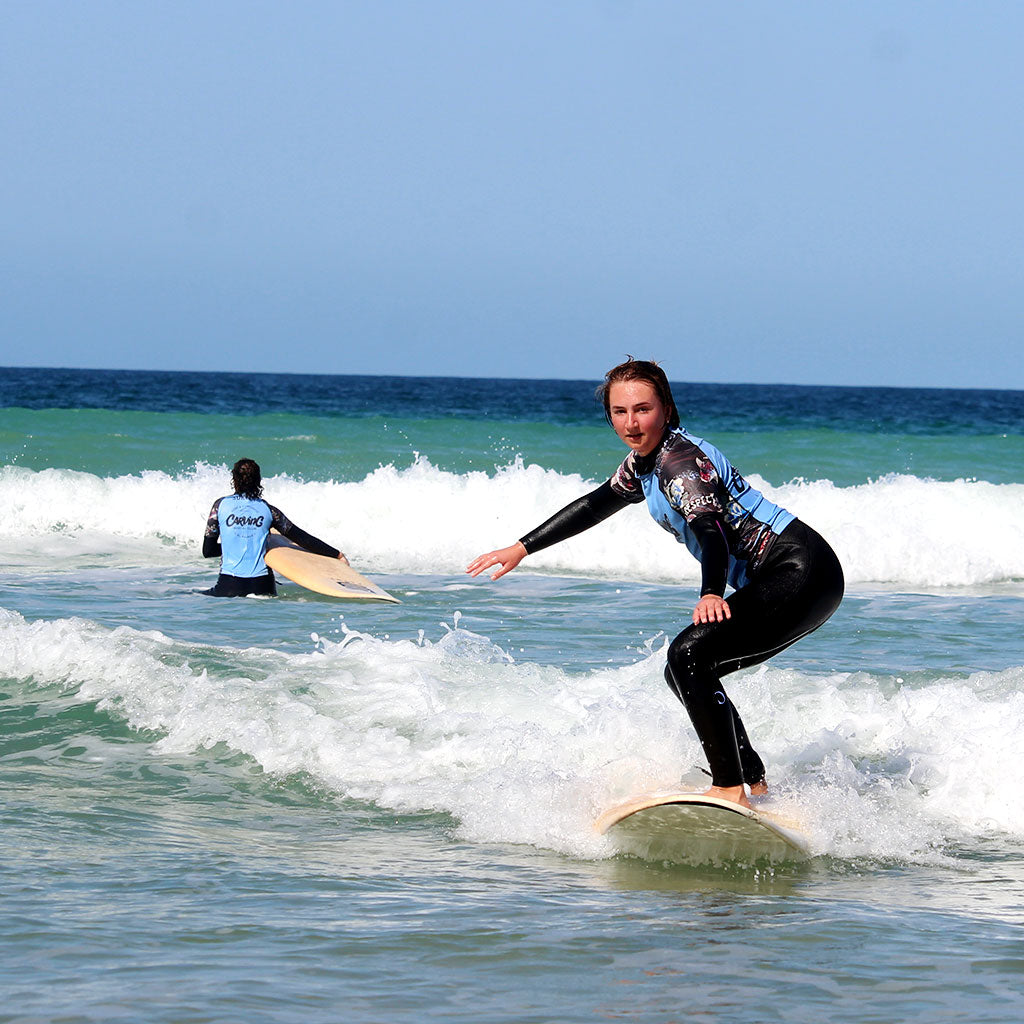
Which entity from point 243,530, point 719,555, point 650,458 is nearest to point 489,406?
point 243,530

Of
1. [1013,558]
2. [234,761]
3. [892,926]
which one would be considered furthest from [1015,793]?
[1013,558]

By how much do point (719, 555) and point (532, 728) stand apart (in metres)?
2.24

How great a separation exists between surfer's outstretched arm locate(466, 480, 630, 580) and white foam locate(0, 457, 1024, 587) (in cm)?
933

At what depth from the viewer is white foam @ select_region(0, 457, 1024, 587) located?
15.4 meters

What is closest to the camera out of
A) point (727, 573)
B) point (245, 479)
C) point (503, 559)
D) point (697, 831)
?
point (727, 573)

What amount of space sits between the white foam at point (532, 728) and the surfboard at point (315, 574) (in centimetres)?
315

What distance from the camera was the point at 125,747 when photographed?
667 centimetres

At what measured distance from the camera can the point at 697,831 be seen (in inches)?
194

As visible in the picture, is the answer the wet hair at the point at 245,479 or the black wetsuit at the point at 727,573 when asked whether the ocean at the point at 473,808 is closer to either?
the black wetsuit at the point at 727,573

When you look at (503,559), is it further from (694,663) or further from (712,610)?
(712,610)

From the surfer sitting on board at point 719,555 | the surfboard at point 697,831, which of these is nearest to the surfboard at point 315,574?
the surfboard at point 697,831

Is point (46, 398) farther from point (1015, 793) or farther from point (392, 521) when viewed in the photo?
point (1015, 793)

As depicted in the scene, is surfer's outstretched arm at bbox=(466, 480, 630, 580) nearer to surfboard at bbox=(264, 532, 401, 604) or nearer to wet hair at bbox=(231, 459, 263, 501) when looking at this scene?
surfboard at bbox=(264, 532, 401, 604)

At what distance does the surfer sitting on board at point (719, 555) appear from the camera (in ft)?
15.1
